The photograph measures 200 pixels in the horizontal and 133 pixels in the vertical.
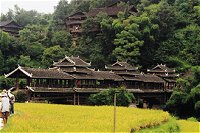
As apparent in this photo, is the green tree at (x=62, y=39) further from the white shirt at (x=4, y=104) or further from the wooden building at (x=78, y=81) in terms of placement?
the white shirt at (x=4, y=104)

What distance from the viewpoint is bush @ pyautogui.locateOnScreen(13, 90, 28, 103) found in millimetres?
38188

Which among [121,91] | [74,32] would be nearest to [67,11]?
[74,32]

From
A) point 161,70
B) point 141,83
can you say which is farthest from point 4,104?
point 161,70

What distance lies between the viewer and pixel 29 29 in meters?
74.1

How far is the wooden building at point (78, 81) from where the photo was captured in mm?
39844

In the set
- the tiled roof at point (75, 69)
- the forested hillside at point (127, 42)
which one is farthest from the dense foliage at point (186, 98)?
the forested hillside at point (127, 42)

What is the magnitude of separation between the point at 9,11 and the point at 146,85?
182 feet

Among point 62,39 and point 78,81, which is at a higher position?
point 62,39

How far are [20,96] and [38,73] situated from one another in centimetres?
296

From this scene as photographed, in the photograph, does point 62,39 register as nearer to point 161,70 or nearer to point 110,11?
point 110,11

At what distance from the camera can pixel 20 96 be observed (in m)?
38.4

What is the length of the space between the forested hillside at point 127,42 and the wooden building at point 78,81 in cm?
597

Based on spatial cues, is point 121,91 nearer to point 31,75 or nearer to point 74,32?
→ point 31,75

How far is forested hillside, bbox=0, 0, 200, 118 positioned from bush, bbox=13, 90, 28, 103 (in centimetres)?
2248
